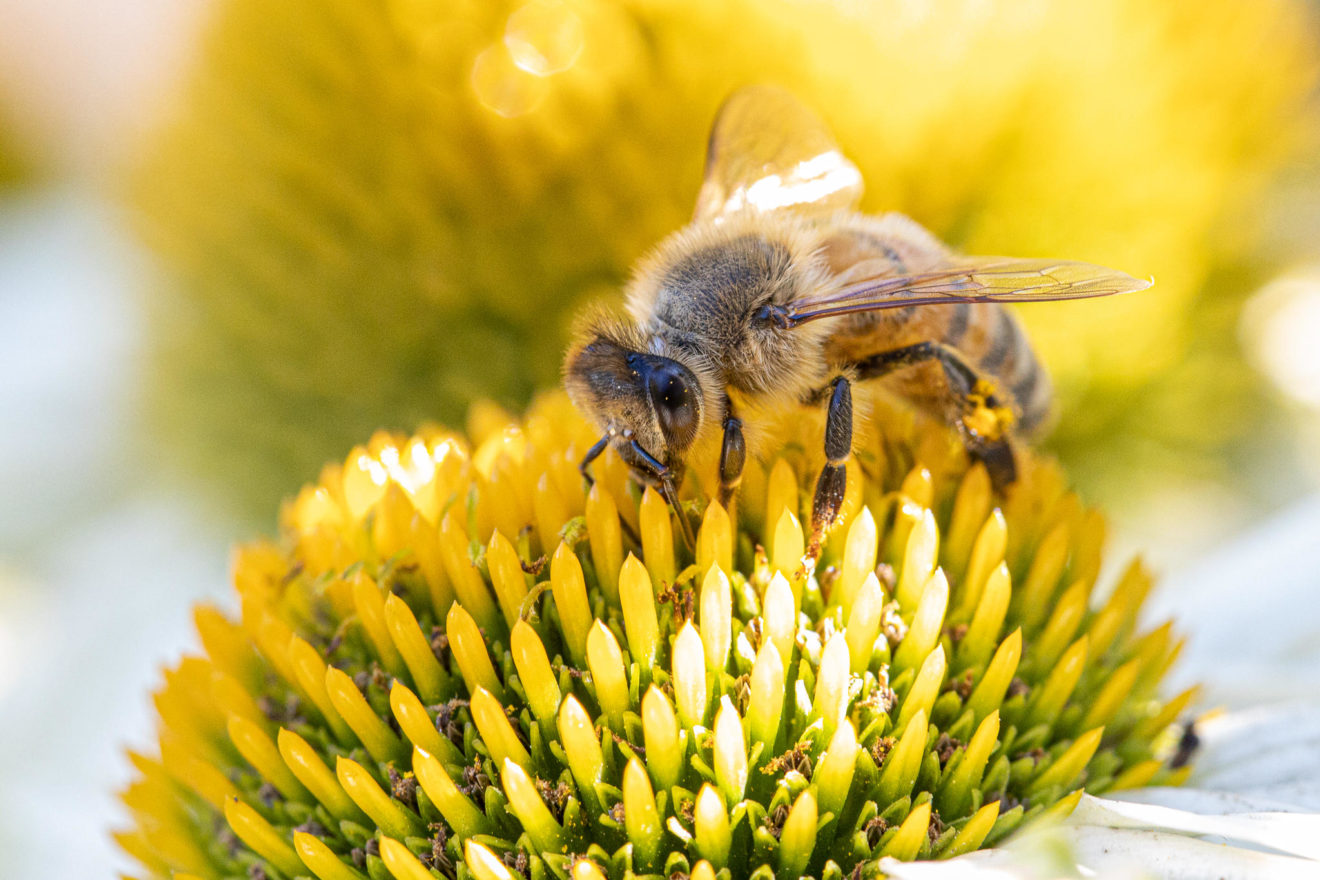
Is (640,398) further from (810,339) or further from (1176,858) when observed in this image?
(1176,858)

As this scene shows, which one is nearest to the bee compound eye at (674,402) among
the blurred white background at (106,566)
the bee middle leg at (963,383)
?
the bee middle leg at (963,383)

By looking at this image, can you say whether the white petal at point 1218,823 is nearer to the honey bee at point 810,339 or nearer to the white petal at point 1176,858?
the white petal at point 1176,858

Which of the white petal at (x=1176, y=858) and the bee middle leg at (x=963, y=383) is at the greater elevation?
the bee middle leg at (x=963, y=383)

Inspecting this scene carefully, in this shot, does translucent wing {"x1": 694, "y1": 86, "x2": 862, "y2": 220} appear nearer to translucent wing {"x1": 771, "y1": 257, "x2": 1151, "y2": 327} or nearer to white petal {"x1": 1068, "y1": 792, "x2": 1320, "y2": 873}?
translucent wing {"x1": 771, "y1": 257, "x2": 1151, "y2": 327}

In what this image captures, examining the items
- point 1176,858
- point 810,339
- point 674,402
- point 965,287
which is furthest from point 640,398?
point 1176,858

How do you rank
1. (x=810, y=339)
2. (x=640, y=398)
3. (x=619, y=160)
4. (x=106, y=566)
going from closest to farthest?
(x=640, y=398) < (x=810, y=339) < (x=619, y=160) < (x=106, y=566)
